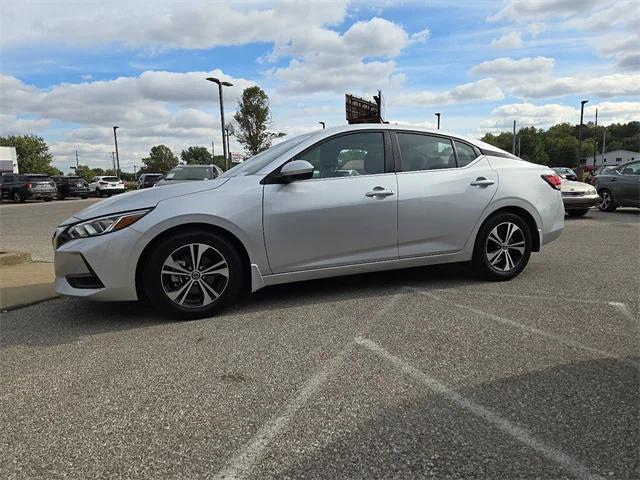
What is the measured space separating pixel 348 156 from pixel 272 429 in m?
2.84

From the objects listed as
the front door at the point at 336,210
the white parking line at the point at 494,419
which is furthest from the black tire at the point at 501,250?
the white parking line at the point at 494,419

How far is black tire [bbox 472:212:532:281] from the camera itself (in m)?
5.16

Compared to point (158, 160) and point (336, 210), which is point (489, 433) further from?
point (158, 160)

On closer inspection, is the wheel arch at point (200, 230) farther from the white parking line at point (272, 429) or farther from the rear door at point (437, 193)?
the rear door at point (437, 193)

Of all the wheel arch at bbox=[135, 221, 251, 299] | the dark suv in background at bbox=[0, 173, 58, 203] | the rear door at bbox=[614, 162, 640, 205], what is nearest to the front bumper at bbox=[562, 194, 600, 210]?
the rear door at bbox=[614, 162, 640, 205]

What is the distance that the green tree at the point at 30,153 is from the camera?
79938 millimetres

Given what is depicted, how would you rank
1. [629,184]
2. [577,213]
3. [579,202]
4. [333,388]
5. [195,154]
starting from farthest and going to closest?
[195,154] < [629,184] < [577,213] < [579,202] < [333,388]

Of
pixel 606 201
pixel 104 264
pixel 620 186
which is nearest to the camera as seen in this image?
pixel 104 264

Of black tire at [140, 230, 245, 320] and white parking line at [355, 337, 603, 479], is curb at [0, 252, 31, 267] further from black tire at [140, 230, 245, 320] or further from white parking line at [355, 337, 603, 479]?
white parking line at [355, 337, 603, 479]

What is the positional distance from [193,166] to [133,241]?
12896mm

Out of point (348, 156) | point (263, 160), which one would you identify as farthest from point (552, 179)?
point (263, 160)

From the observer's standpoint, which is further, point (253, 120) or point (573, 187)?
point (253, 120)

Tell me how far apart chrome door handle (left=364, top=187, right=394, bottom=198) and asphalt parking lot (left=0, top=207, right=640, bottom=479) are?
3.09 ft

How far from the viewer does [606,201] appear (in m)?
14.3
